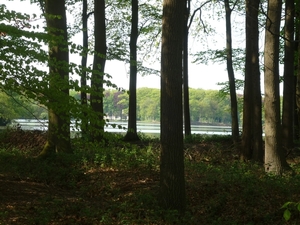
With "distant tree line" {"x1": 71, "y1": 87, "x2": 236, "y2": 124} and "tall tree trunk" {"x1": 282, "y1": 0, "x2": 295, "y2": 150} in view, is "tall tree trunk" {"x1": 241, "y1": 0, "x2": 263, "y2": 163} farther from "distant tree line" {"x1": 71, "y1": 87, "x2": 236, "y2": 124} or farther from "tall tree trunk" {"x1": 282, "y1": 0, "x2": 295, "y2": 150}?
"distant tree line" {"x1": 71, "y1": 87, "x2": 236, "y2": 124}

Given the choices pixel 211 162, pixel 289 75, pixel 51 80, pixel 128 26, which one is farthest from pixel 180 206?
pixel 128 26

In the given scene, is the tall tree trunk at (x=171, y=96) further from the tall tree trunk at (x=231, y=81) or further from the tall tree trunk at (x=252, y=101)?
the tall tree trunk at (x=231, y=81)

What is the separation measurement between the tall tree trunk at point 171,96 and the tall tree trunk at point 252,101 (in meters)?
6.20

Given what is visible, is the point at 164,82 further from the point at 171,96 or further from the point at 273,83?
the point at 273,83

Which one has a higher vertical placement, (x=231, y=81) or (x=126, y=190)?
(x=231, y=81)

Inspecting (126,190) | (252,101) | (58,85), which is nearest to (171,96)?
(58,85)

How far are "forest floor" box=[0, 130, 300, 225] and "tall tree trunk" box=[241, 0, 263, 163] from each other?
2.52 ft

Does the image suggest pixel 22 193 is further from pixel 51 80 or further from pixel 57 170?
pixel 51 80

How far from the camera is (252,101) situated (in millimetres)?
12891

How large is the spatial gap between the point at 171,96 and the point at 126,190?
3.08 meters

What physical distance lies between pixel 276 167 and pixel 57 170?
6.26 m

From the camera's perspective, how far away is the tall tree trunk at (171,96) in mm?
7105

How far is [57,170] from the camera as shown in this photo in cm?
1056

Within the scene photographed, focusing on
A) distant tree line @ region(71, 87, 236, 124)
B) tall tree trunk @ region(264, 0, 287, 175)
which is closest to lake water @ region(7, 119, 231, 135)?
tall tree trunk @ region(264, 0, 287, 175)
